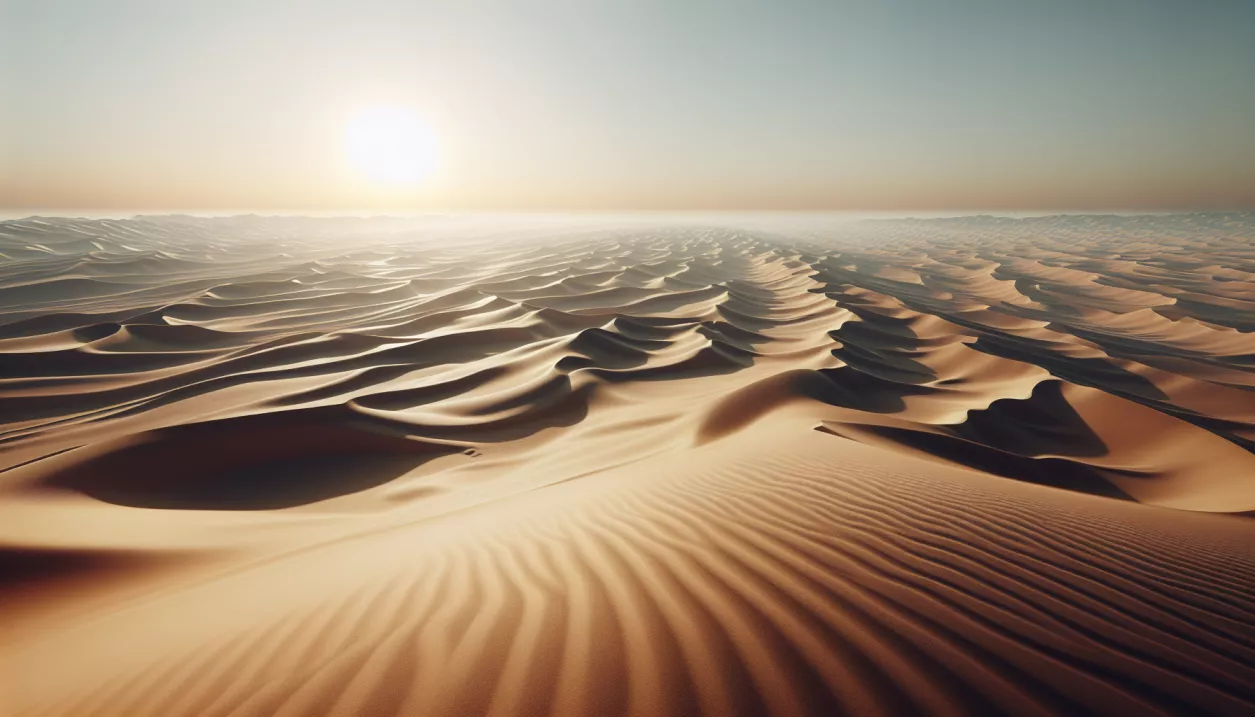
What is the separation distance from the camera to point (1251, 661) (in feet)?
6.50

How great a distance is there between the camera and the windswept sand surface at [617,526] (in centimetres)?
183

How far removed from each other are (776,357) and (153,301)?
27291 mm

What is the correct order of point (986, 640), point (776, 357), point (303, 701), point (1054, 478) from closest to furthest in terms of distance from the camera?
point (303, 701)
point (986, 640)
point (1054, 478)
point (776, 357)

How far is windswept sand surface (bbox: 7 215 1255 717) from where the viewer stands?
1829 mm

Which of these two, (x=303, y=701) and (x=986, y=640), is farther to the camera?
(x=986, y=640)

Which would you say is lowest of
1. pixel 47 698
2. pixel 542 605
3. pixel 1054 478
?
pixel 1054 478

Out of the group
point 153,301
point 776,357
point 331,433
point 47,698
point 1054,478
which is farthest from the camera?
point 153,301

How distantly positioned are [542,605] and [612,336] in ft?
38.4

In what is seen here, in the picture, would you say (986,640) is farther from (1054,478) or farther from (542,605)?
(1054,478)

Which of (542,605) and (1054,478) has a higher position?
(542,605)

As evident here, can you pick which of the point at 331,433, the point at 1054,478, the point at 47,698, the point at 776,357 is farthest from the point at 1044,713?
the point at 776,357

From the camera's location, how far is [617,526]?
130 inches

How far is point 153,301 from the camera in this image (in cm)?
2247

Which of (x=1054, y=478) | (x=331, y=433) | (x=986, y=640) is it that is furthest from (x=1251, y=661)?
(x=331, y=433)
